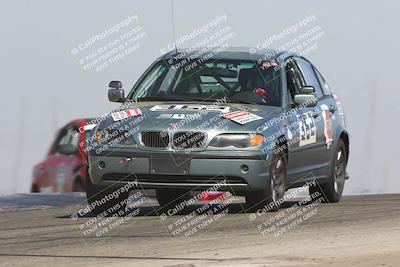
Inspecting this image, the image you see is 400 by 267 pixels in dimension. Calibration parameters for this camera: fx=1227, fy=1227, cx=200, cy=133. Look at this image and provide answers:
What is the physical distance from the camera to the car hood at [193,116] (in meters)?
11.6

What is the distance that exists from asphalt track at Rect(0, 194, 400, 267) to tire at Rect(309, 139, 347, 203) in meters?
0.80

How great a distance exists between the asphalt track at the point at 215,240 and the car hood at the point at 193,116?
862 mm

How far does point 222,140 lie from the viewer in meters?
11.6

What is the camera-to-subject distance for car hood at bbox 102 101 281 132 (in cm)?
1158

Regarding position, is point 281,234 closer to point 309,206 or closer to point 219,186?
point 219,186

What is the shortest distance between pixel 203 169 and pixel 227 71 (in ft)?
5.81

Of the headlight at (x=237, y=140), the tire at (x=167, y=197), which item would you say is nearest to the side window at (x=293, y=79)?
the headlight at (x=237, y=140)

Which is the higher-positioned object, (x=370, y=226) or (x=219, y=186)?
(x=219, y=186)

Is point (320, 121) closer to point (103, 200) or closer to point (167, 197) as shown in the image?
point (167, 197)

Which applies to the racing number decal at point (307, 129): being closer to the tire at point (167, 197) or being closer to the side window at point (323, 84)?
the side window at point (323, 84)

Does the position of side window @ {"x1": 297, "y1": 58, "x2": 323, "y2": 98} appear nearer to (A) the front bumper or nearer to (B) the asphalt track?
(B) the asphalt track

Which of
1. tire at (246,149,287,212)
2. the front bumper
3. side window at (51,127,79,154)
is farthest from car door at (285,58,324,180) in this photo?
side window at (51,127,79,154)

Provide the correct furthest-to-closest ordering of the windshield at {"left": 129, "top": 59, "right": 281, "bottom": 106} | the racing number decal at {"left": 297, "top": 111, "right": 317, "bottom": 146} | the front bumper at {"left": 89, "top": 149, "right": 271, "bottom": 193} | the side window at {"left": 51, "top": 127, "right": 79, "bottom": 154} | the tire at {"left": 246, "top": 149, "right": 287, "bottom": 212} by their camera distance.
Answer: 1. the side window at {"left": 51, "top": 127, "right": 79, "bottom": 154}
2. the racing number decal at {"left": 297, "top": 111, "right": 317, "bottom": 146}
3. the windshield at {"left": 129, "top": 59, "right": 281, "bottom": 106}
4. the tire at {"left": 246, "top": 149, "right": 287, "bottom": 212}
5. the front bumper at {"left": 89, "top": 149, "right": 271, "bottom": 193}

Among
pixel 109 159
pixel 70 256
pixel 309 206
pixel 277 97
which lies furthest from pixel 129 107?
pixel 70 256
